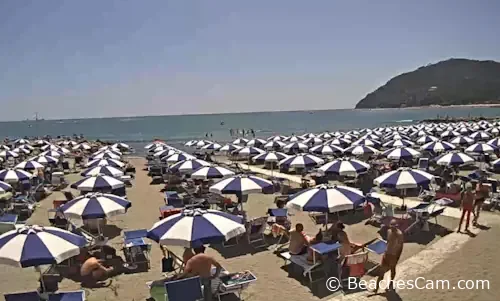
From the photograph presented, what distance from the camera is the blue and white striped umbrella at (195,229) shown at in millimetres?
7207

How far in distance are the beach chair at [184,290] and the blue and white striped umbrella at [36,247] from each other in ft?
5.81

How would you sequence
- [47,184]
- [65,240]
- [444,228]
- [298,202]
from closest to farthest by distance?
[65,240] → [298,202] → [444,228] → [47,184]

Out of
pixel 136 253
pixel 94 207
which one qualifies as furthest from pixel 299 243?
pixel 94 207

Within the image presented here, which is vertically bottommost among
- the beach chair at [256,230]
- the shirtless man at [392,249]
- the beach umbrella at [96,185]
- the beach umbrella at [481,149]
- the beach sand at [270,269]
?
the beach sand at [270,269]

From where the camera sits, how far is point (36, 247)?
262 inches

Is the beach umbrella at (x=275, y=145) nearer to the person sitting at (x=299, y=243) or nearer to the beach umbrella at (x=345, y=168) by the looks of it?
the beach umbrella at (x=345, y=168)

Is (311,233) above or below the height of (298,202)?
below

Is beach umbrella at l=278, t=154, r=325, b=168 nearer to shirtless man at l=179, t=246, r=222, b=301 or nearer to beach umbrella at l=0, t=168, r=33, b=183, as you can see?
beach umbrella at l=0, t=168, r=33, b=183

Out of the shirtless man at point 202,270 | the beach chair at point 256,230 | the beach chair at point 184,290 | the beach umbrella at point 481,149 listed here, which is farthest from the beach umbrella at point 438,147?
the beach chair at point 184,290

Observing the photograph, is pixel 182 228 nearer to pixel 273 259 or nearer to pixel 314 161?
pixel 273 259

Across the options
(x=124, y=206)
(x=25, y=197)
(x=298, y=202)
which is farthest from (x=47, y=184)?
(x=298, y=202)

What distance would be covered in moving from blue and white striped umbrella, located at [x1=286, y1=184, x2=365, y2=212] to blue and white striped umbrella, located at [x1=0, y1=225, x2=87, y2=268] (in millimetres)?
4452

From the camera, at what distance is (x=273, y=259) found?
9.56 m

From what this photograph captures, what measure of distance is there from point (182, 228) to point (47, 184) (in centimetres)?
1579
